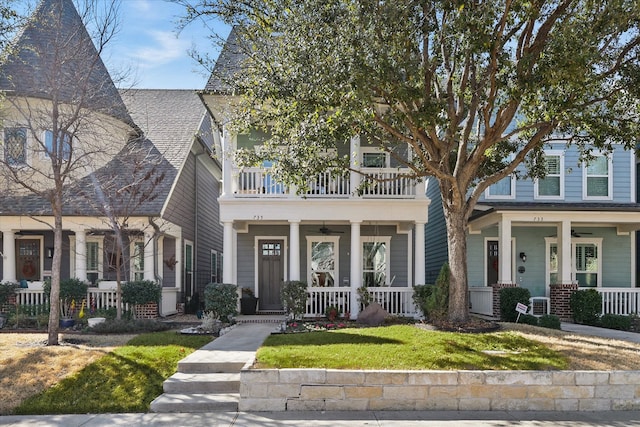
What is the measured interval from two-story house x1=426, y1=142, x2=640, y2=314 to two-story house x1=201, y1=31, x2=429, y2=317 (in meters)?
2.60

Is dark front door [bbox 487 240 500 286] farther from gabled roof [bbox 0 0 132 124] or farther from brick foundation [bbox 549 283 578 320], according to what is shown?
gabled roof [bbox 0 0 132 124]

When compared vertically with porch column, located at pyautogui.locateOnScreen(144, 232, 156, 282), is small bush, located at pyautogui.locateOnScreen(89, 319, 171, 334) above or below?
below

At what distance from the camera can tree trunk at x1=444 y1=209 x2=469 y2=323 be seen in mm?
10391

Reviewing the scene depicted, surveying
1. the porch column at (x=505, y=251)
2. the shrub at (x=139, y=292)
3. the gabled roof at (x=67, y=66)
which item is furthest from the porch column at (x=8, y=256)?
the porch column at (x=505, y=251)

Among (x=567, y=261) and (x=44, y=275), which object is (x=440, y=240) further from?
(x=44, y=275)

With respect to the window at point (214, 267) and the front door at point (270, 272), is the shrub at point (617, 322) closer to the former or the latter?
the front door at point (270, 272)

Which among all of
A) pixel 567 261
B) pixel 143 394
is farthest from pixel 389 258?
pixel 143 394

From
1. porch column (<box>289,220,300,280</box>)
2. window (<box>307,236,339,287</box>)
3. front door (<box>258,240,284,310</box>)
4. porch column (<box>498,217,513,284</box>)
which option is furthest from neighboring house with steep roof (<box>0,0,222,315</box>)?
porch column (<box>498,217,513,284</box>)

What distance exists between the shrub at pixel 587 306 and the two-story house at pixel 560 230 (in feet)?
3.61

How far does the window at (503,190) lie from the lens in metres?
16.8

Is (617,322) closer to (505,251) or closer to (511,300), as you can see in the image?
(511,300)

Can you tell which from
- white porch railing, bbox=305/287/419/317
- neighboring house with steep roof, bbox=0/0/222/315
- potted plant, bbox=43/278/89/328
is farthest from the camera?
white porch railing, bbox=305/287/419/317

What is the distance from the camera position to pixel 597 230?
57.4 feet

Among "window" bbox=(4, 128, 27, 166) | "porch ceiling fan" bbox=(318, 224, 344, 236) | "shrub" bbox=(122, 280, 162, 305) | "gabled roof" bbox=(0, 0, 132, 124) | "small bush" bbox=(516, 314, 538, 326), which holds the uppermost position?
"gabled roof" bbox=(0, 0, 132, 124)
